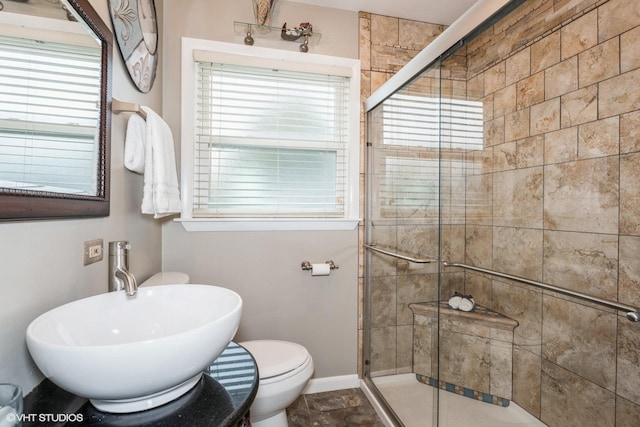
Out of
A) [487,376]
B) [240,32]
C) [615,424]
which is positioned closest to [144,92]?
[240,32]

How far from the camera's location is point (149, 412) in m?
0.64

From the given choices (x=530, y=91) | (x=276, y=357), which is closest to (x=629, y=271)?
(x=530, y=91)

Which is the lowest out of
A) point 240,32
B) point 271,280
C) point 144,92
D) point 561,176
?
point 271,280

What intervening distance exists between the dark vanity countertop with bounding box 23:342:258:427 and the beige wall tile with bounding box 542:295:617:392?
149cm

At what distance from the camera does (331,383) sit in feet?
6.88

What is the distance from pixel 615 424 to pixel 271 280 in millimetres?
1752

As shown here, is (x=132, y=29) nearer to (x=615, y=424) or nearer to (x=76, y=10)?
(x=76, y=10)

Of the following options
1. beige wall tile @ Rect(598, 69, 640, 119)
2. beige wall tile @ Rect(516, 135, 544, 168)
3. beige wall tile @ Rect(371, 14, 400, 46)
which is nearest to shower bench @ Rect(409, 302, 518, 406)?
beige wall tile @ Rect(516, 135, 544, 168)

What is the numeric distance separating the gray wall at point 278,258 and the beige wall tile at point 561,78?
115cm

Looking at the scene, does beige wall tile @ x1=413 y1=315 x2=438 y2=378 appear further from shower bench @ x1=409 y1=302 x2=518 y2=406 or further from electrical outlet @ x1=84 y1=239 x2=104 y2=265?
electrical outlet @ x1=84 y1=239 x2=104 y2=265

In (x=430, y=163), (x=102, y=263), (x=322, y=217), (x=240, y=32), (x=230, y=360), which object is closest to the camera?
(x=230, y=360)

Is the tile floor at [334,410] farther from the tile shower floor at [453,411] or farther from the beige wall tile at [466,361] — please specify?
the beige wall tile at [466,361]

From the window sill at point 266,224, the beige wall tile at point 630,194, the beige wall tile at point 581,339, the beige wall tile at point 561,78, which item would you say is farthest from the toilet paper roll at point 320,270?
the beige wall tile at point 561,78

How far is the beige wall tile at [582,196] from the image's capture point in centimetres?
130
